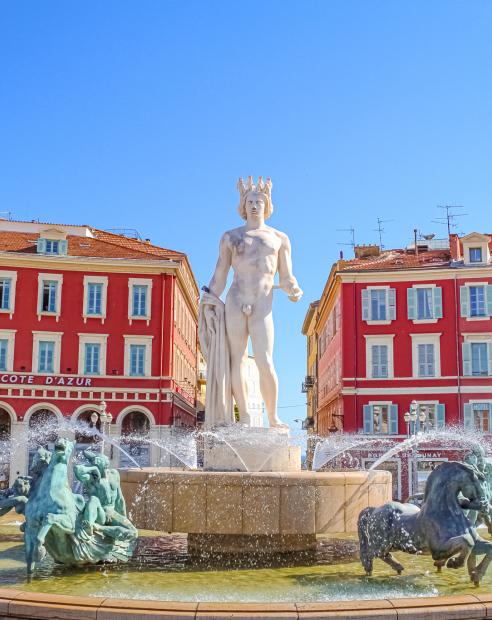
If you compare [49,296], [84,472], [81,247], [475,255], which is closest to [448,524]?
[84,472]

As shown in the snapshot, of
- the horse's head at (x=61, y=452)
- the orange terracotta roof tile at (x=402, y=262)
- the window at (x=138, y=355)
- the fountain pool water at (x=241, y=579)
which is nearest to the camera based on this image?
the fountain pool water at (x=241, y=579)

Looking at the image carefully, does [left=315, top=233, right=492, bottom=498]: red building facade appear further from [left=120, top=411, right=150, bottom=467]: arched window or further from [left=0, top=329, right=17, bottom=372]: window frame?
[left=0, top=329, right=17, bottom=372]: window frame

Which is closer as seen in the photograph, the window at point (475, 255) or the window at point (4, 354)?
the window at point (4, 354)

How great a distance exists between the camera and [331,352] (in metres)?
46.5

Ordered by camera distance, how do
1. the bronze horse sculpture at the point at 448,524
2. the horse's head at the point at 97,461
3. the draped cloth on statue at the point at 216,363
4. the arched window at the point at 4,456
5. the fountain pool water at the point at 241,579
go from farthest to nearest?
the arched window at the point at 4,456, the draped cloth on statue at the point at 216,363, the horse's head at the point at 97,461, the bronze horse sculpture at the point at 448,524, the fountain pool water at the point at 241,579

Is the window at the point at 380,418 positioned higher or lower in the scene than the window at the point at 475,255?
lower

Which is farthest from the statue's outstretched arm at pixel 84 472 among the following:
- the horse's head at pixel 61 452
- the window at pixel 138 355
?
the window at pixel 138 355

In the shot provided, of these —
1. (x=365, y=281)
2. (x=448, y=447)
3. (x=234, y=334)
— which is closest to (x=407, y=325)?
(x=365, y=281)

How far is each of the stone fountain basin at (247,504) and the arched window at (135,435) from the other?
28.8 meters

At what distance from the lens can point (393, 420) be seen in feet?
122

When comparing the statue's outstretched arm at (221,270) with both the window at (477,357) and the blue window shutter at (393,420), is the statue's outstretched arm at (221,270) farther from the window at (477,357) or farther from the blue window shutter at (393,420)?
the window at (477,357)

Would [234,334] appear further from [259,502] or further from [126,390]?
[126,390]

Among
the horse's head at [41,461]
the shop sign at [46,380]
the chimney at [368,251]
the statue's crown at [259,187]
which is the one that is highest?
the chimney at [368,251]

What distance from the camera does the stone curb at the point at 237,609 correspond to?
4.98m
